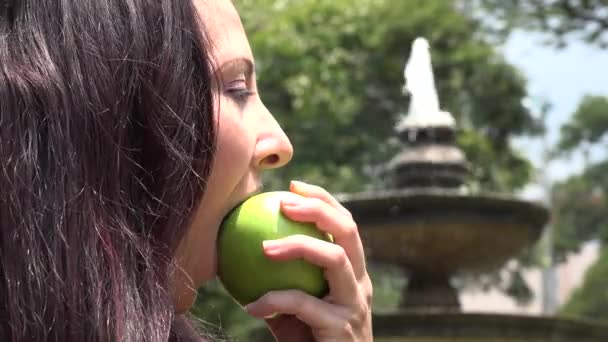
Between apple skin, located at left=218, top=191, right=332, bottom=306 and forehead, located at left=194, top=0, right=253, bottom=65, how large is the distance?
0.64 feet

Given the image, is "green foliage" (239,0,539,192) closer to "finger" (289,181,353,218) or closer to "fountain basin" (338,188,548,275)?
"fountain basin" (338,188,548,275)

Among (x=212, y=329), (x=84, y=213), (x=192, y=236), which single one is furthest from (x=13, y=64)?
(x=212, y=329)

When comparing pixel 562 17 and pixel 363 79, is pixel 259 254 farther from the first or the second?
pixel 363 79

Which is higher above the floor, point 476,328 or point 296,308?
point 296,308

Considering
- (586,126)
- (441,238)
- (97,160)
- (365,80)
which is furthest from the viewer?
(586,126)

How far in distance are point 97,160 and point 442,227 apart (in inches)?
256

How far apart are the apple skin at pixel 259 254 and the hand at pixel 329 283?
0.04 feet

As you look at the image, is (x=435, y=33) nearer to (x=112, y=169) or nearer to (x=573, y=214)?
(x=112, y=169)

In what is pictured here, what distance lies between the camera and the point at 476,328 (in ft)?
23.2

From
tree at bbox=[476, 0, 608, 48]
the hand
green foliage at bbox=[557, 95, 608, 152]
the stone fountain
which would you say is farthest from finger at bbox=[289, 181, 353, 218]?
green foliage at bbox=[557, 95, 608, 152]

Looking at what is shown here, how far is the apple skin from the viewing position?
1564 millimetres

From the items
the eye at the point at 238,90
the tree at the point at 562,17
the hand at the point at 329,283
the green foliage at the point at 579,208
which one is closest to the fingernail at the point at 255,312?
the hand at the point at 329,283

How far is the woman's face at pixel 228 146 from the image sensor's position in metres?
1.52

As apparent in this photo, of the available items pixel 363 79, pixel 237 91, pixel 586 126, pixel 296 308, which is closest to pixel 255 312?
pixel 296 308
